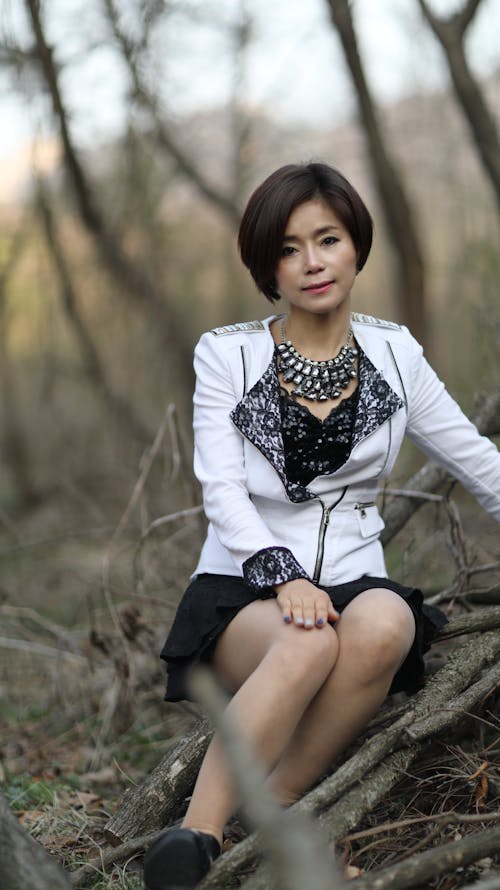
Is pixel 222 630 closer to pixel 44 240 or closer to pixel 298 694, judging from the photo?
pixel 298 694

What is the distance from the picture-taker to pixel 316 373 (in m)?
2.45

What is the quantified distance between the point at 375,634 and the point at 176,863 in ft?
1.97

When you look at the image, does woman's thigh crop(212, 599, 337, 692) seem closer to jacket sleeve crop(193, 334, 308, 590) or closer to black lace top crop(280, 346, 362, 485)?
jacket sleeve crop(193, 334, 308, 590)

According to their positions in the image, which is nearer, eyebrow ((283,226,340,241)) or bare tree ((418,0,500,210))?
eyebrow ((283,226,340,241))

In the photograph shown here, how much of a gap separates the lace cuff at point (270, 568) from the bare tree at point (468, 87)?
2.51 m

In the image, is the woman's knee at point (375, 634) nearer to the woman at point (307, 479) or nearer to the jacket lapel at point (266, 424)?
the woman at point (307, 479)

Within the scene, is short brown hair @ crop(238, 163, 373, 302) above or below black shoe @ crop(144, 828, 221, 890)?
above

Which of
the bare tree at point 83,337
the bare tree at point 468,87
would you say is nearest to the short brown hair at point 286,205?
the bare tree at point 468,87

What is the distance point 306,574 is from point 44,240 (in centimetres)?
476

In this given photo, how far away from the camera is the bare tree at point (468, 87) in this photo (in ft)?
13.5

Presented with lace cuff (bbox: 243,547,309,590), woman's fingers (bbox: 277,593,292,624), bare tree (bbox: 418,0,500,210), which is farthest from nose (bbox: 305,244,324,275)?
bare tree (bbox: 418,0,500,210)

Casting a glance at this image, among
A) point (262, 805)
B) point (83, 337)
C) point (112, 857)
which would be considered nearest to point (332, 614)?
point (112, 857)

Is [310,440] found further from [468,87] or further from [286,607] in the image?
[468,87]

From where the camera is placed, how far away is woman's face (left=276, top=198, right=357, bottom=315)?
2.36 meters
